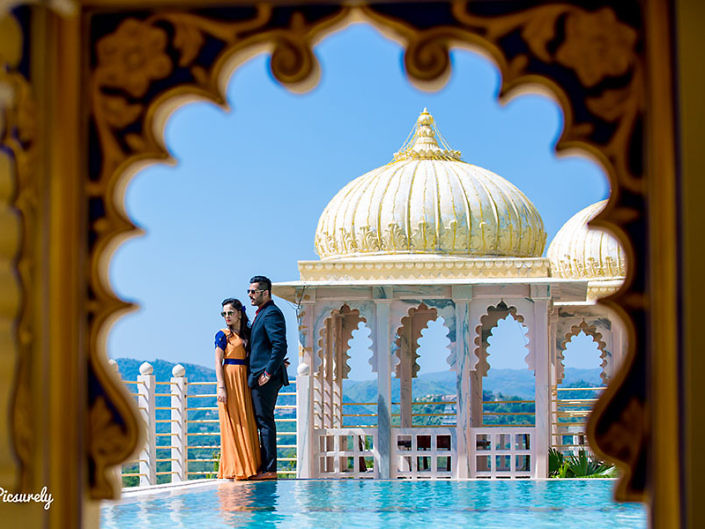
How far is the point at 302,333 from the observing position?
1177 centimetres

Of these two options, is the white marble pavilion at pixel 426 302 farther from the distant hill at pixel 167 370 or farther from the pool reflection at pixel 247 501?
the distant hill at pixel 167 370

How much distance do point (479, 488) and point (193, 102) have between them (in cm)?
683

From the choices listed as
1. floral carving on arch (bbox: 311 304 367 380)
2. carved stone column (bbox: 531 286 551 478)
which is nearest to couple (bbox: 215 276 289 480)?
carved stone column (bbox: 531 286 551 478)

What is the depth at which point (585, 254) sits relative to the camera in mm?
15938

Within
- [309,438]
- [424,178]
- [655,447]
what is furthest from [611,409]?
[424,178]

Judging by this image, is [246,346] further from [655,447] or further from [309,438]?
[655,447]

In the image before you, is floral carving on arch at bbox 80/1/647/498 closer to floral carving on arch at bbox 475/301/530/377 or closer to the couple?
the couple

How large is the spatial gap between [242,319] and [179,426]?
7.08 feet

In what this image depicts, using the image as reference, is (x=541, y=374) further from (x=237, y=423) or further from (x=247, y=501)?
(x=247, y=501)

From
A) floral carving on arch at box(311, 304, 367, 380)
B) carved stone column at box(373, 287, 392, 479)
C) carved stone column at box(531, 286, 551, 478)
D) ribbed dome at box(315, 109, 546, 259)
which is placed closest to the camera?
carved stone column at box(531, 286, 551, 478)

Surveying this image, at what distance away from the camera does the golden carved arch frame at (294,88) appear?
2.66m

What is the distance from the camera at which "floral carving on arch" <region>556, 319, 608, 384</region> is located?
1539 centimetres

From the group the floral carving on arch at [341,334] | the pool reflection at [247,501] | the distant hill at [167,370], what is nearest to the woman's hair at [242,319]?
the pool reflection at [247,501]

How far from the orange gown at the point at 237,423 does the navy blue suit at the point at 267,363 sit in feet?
0.24
